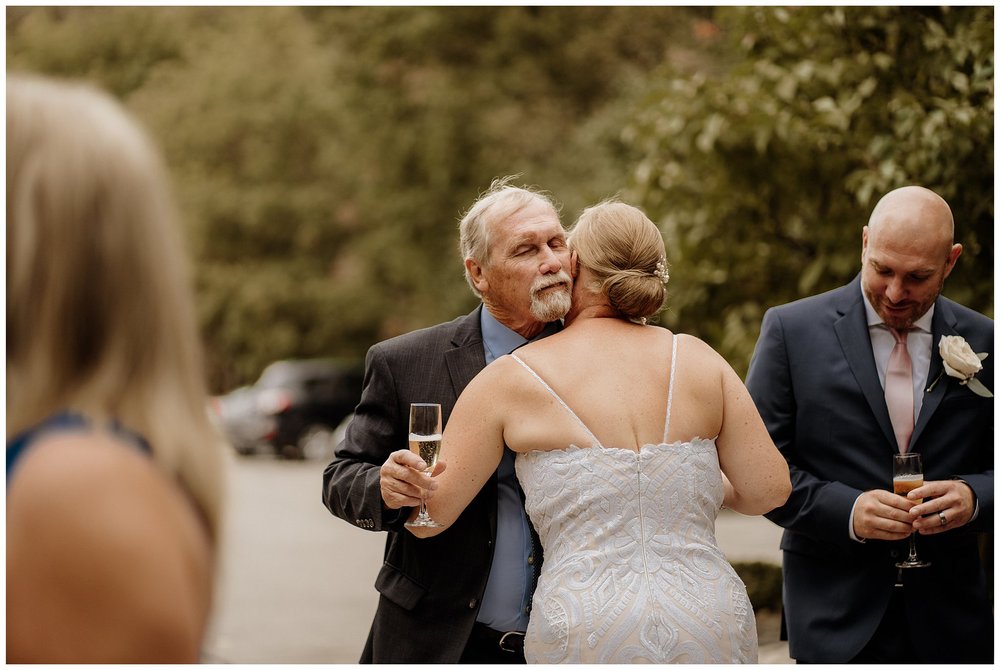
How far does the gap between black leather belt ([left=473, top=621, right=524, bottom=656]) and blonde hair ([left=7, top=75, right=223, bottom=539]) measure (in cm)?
188

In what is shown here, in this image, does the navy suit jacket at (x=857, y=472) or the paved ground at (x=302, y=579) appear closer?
the navy suit jacket at (x=857, y=472)

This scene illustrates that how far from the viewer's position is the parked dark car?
2353cm

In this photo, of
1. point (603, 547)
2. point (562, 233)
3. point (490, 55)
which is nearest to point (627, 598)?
point (603, 547)

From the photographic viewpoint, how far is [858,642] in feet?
13.4

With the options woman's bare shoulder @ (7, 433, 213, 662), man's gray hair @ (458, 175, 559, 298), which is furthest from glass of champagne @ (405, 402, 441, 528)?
woman's bare shoulder @ (7, 433, 213, 662)

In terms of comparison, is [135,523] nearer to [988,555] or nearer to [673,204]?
[988,555]

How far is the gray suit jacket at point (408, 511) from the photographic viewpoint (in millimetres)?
3525

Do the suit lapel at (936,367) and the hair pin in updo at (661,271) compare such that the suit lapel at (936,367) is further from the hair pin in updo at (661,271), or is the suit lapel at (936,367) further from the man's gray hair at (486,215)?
the man's gray hair at (486,215)

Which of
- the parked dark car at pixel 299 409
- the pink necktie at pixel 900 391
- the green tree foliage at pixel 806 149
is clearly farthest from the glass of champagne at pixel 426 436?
the parked dark car at pixel 299 409

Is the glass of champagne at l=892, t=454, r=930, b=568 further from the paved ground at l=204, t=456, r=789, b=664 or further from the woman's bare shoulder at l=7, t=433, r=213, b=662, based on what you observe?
the paved ground at l=204, t=456, r=789, b=664

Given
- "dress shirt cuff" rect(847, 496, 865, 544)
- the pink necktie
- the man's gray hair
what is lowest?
"dress shirt cuff" rect(847, 496, 865, 544)

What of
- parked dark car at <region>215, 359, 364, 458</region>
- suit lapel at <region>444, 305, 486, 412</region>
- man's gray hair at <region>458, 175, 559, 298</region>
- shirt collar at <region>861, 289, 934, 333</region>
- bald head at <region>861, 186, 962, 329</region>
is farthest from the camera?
parked dark car at <region>215, 359, 364, 458</region>

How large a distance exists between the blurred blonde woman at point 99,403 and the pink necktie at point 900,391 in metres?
3.01

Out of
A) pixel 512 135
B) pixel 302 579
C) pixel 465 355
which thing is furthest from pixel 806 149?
pixel 512 135
